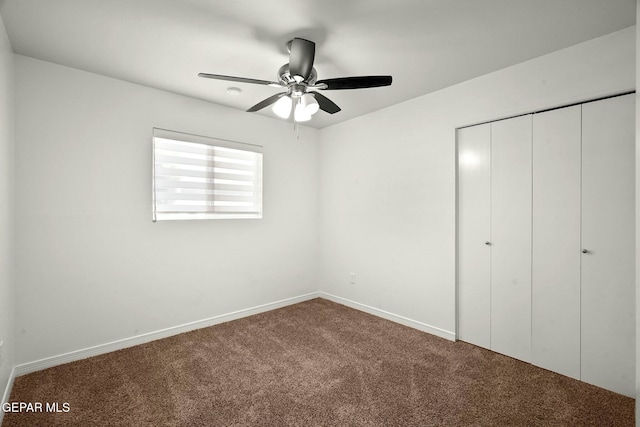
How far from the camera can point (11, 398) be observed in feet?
6.95

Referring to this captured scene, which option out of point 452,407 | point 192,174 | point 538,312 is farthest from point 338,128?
point 452,407

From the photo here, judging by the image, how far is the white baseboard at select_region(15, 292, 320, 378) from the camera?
2490mm

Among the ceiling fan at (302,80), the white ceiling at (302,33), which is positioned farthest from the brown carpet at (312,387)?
the white ceiling at (302,33)

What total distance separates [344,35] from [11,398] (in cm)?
336

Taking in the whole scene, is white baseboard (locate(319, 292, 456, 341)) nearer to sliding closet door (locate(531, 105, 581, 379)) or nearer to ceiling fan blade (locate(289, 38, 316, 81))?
sliding closet door (locate(531, 105, 581, 379))

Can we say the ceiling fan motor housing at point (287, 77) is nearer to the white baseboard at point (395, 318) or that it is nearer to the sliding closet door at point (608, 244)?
the sliding closet door at point (608, 244)

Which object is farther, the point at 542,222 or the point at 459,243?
the point at 459,243

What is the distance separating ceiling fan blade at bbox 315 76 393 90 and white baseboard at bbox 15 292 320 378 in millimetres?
2751

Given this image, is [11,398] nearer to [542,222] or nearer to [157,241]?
[157,241]

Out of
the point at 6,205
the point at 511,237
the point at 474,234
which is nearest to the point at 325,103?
the point at 474,234

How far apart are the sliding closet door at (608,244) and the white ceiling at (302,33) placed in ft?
2.21

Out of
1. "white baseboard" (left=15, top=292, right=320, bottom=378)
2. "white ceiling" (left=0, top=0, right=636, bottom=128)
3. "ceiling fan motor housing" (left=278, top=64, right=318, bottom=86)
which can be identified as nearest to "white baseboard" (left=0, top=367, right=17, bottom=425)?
"white baseboard" (left=15, top=292, right=320, bottom=378)

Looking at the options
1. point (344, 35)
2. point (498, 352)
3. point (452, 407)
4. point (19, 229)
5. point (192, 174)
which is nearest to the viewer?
point (452, 407)

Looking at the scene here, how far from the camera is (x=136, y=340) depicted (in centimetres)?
297
